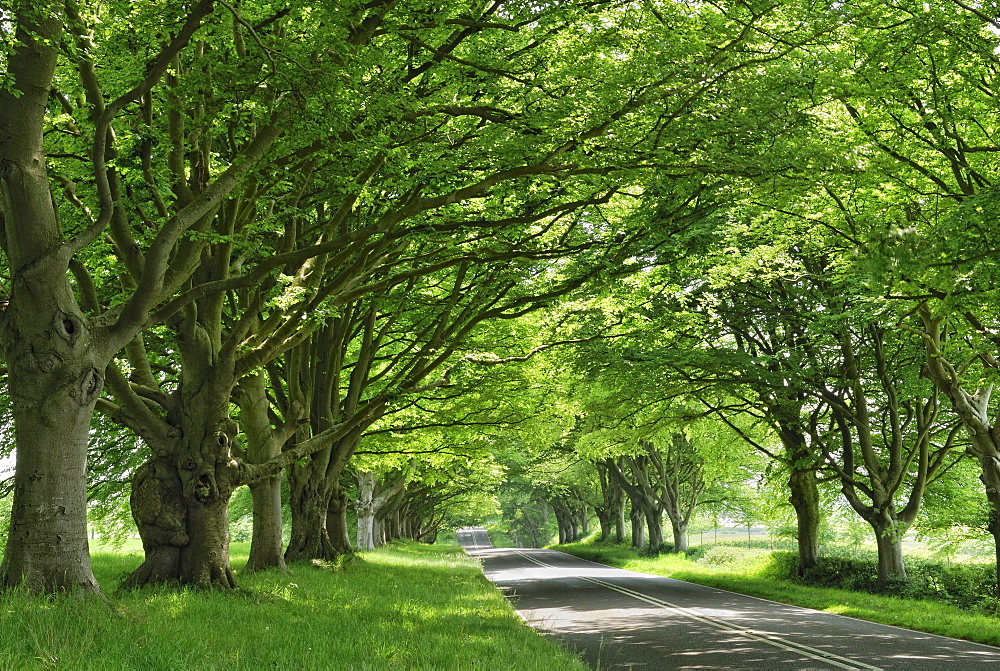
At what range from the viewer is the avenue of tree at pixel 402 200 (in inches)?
323

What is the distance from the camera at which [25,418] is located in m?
7.99

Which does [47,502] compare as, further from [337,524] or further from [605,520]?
[605,520]

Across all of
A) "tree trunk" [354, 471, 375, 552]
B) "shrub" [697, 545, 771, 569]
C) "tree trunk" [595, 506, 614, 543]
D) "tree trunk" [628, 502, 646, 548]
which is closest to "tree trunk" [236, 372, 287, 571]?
"tree trunk" [354, 471, 375, 552]

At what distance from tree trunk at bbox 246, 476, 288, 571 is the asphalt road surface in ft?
16.5

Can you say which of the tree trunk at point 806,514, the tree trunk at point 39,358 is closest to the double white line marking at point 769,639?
the tree trunk at point 806,514

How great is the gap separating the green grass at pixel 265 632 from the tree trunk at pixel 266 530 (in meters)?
2.69

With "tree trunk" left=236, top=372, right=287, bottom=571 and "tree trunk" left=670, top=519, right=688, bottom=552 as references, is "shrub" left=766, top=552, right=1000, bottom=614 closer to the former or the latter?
"tree trunk" left=670, top=519, right=688, bottom=552

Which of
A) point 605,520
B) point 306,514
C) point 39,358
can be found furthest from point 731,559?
point 39,358

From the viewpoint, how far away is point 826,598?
1920 cm

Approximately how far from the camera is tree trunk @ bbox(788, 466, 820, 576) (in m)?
24.1


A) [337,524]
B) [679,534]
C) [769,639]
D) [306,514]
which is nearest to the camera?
[769,639]

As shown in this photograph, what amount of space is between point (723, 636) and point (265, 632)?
785 centimetres

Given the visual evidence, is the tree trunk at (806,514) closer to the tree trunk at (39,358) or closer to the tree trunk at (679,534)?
the tree trunk at (679,534)

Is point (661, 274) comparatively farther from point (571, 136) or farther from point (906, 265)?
point (571, 136)
